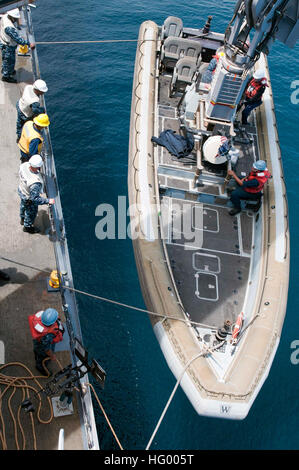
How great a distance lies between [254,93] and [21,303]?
841cm

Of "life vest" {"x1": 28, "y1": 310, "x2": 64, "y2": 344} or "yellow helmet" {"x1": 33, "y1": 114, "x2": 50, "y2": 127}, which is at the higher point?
"yellow helmet" {"x1": 33, "y1": 114, "x2": 50, "y2": 127}

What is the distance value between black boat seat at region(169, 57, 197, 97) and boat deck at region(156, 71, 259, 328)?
1911 millimetres

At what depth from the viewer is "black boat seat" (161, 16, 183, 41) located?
14.5 meters

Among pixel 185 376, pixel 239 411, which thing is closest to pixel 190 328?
pixel 185 376

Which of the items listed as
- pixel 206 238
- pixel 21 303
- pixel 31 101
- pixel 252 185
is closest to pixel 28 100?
pixel 31 101

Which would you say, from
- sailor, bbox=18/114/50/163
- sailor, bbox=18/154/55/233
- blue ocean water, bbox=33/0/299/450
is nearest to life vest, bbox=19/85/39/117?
sailor, bbox=18/114/50/163

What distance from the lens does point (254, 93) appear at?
12594 millimetres

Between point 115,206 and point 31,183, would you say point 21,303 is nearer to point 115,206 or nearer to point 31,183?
point 31,183

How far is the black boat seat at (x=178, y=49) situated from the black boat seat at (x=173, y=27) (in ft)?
2.97

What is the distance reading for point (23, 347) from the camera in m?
7.79

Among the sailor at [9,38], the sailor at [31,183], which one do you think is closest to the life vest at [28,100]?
the sailor at [31,183]

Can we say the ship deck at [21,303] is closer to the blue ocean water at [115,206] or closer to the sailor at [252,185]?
the blue ocean water at [115,206]

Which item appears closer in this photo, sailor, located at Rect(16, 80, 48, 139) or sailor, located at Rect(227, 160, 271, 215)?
sailor, located at Rect(16, 80, 48, 139)

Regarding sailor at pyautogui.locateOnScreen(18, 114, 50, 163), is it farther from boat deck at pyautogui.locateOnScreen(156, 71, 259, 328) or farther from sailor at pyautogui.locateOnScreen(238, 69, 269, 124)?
sailor at pyautogui.locateOnScreen(238, 69, 269, 124)
